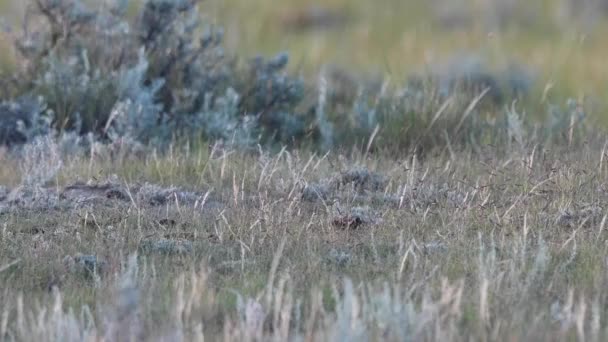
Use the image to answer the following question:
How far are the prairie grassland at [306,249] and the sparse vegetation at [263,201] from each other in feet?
0.05

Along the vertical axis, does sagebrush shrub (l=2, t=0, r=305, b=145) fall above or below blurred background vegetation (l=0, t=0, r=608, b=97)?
above

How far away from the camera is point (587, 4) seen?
20.7 m

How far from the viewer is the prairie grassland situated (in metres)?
3.86

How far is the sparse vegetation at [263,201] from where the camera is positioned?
3973 mm

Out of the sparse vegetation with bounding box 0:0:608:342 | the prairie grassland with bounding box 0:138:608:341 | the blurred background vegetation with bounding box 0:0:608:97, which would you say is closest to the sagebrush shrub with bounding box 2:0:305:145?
the sparse vegetation with bounding box 0:0:608:342

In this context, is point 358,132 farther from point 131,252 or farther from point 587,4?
point 587,4

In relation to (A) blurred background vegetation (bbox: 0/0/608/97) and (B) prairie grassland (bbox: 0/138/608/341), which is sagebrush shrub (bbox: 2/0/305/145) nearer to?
(B) prairie grassland (bbox: 0/138/608/341)

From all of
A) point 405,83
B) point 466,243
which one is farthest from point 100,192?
point 405,83

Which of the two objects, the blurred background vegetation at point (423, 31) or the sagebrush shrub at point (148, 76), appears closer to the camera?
the sagebrush shrub at point (148, 76)

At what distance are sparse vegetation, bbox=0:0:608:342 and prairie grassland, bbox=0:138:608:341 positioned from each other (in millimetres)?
14

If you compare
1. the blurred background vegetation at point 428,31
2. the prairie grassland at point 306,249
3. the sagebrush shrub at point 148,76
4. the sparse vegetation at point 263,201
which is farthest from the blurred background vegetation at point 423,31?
the prairie grassland at point 306,249

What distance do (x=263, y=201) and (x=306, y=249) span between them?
65 centimetres

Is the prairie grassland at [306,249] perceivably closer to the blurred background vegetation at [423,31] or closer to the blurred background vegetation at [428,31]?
the blurred background vegetation at [428,31]

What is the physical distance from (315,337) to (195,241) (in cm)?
152
